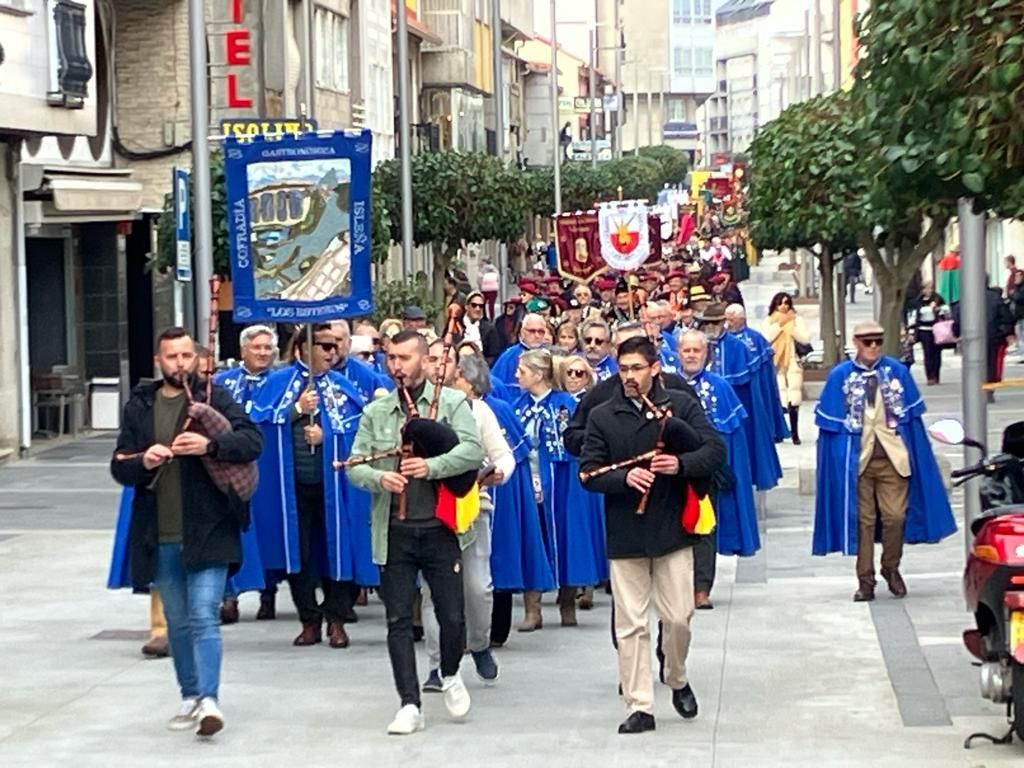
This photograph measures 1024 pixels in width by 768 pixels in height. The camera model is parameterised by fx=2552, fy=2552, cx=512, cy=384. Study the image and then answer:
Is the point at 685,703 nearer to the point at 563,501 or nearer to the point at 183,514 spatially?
the point at 183,514

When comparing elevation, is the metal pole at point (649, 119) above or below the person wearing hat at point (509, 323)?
above

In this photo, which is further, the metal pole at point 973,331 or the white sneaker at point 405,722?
the metal pole at point 973,331

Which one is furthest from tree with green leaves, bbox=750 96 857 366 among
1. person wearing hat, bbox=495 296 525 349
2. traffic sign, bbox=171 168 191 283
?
traffic sign, bbox=171 168 191 283

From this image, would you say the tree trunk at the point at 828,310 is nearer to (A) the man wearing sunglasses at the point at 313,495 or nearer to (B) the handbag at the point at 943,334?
(B) the handbag at the point at 943,334

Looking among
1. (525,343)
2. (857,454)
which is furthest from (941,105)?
(525,343)

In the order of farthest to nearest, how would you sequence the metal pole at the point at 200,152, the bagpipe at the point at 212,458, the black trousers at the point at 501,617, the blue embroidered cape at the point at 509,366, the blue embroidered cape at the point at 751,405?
the metal pole at the point at 200,152, the blue embroidered cape at the point at 751,405, the blue embroidered cape at the point at 509,366, the black trousers at the point at 501,617, the bagpipe at the point at 212,458

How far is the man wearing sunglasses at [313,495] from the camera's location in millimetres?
13742

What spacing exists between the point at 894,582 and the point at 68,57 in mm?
14407

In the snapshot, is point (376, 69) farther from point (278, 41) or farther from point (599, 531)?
point (599, 531)

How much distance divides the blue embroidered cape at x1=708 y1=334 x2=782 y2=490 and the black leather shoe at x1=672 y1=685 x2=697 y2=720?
5.93m

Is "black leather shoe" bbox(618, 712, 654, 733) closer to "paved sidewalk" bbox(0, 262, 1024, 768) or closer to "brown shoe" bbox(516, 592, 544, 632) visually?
"paved sidewalk" bbox(0, 262, 1024, 768)

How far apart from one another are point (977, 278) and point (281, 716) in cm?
489

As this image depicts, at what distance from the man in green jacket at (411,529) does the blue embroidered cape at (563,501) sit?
3170 mm

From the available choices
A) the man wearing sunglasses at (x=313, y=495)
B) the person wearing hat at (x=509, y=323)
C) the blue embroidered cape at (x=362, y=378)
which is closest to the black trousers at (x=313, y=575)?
the man wearing sunglasses at (x=313, y=495)
